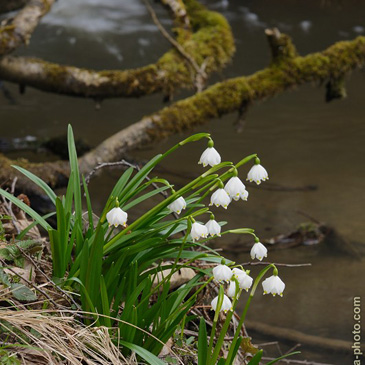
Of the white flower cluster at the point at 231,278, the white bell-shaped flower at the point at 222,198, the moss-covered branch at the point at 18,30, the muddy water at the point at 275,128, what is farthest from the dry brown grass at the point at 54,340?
the moss-covered branch at the point at 18,30

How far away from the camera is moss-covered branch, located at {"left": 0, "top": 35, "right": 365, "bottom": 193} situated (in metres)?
5.06

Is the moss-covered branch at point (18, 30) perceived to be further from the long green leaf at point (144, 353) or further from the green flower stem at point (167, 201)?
the long green leaf at point (144, 353)

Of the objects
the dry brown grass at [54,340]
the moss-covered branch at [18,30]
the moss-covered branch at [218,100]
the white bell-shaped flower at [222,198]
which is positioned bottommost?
the moss-covered branch at [218,100]

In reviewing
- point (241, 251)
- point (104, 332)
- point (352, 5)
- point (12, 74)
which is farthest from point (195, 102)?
point (352, 5)

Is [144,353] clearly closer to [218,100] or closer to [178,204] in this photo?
[178,204]

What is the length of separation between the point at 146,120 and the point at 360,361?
2.57 meters

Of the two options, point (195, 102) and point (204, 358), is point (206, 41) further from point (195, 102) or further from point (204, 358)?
point (204, 358)

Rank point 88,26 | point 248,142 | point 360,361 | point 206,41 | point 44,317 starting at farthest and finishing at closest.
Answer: point 88,26, point 248,142, point 206,41, point 360,361, point 44,317

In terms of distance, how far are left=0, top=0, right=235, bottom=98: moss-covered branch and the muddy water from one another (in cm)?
118

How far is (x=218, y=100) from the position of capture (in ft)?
17.2

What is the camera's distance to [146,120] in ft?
16.9

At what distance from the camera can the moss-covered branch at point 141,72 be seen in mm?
5352

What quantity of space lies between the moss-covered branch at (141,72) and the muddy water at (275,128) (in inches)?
46.6

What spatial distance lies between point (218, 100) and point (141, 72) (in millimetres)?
722
